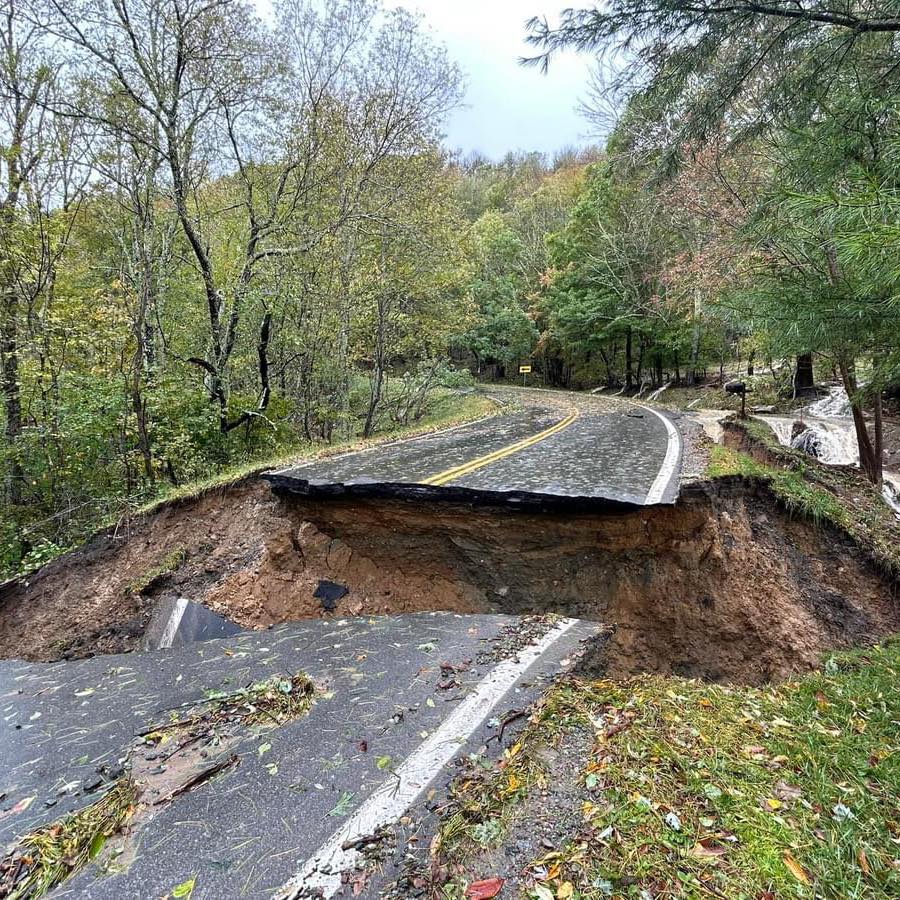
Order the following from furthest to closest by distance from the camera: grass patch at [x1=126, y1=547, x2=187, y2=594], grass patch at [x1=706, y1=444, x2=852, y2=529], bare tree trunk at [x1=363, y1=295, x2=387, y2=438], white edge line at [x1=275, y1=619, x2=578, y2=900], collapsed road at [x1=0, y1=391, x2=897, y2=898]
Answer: bare tree trunk at [x1=363, y1=295, x2=387, y2=438] → grass patch at [x1=706, y1=444, x2=852, y2=529] → grass patch at [x1=126, y1=547, x2=187, y2=594] → collapsed road at [x1=0, y1=391, x2=897, y2=898] → white edge line at [x1=275, y1=619, x2=578, y2=900]

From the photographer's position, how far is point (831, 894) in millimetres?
1704

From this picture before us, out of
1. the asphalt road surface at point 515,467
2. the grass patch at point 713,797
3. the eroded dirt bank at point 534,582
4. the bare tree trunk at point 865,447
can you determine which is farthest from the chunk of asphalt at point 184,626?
the bare tree trunk at point 865,447

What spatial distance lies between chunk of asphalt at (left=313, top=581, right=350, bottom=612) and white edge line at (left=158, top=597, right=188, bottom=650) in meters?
1.21

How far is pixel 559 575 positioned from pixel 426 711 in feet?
8.80

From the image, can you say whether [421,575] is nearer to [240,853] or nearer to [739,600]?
[739,600]

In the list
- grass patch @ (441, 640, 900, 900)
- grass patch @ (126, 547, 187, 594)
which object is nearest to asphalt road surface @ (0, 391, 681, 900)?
grass patch @ (441, 640, 900, 900)

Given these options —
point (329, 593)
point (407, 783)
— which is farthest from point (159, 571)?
point (407, 783)

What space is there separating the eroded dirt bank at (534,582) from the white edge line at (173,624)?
0.21 m

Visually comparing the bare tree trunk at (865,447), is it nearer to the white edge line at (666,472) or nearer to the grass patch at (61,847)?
the white edge line at (666,472)

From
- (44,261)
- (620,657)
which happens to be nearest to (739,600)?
(620,657)

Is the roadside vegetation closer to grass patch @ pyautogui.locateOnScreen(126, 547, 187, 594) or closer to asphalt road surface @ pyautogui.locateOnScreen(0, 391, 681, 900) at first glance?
asphalt road surface @ pyautogui.locateOnScreen(0, 391, 681, 900)

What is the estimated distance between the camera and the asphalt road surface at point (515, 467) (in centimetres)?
553

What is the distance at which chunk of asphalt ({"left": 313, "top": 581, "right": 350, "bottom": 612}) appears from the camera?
17.3ft

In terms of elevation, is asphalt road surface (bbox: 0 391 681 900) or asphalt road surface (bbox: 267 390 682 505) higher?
asphalt road surface (bbox: 267 390 682 505)
